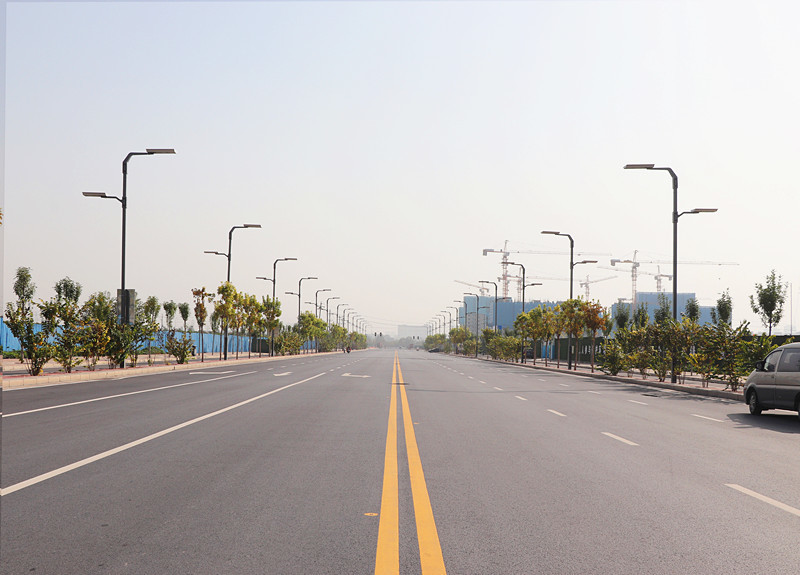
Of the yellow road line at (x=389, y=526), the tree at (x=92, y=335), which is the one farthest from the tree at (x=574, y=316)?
the yellow road line at (x=389, y=526)

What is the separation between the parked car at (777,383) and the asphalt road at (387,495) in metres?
2.46

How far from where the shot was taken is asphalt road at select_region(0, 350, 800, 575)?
17.0 feet

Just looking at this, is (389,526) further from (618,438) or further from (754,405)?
(754,405)

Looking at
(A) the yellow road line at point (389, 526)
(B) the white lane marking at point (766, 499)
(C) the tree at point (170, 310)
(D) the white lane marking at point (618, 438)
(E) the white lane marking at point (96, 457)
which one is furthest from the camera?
(C) the tree at point (170, 310)

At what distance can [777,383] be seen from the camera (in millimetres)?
17156

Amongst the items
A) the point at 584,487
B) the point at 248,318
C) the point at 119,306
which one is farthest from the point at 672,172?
the point at 248,318

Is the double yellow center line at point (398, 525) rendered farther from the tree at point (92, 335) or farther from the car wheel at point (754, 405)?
the tree at point (92, 335)

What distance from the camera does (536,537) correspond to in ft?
18.8

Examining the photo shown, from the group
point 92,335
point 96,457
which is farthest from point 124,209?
point 96,457

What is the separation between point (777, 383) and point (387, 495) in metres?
13.5

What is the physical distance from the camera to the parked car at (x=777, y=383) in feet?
54.7

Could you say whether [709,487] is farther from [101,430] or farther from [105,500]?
[101,430]

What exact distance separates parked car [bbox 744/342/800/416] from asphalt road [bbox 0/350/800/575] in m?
2.46

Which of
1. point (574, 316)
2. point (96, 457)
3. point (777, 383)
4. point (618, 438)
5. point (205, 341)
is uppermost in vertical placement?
point (574, 316)
